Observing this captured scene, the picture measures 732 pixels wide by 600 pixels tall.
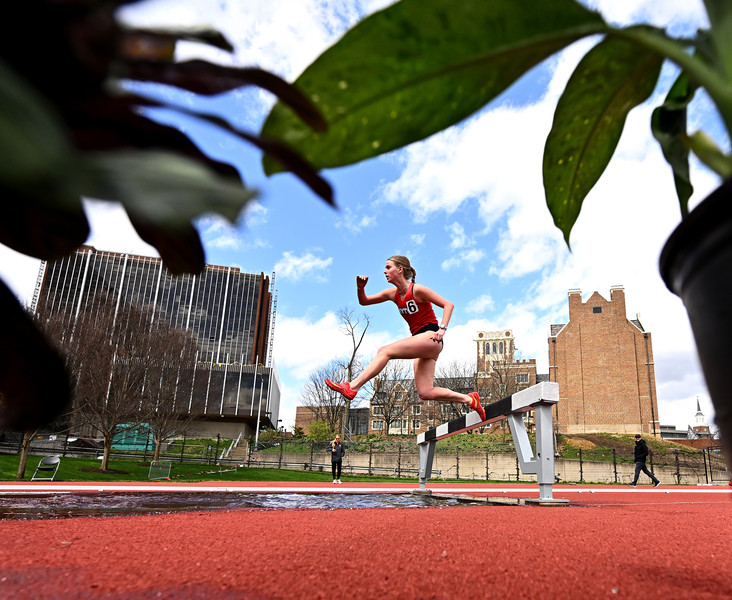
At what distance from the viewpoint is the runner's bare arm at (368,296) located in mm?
3998

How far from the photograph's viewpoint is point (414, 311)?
194 inches

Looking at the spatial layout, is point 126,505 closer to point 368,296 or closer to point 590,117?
point 368,296

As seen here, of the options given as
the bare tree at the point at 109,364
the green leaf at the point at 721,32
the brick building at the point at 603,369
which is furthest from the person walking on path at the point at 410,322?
the brick building at the point at 603,369

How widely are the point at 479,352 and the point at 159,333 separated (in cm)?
3774

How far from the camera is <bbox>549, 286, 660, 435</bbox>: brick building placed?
133ft

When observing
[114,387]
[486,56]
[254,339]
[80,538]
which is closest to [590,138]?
[486,56]

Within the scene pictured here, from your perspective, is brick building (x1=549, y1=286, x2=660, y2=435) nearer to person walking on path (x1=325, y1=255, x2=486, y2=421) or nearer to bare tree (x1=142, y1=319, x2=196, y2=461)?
bare tree (x1=142, y1=319, x2=196, y2=461)

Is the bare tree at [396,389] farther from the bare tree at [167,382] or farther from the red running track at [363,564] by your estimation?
the red running track at [363,564]

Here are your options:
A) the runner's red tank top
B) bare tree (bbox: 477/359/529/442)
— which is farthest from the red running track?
bare tree (bbox: 477/359/529/442)

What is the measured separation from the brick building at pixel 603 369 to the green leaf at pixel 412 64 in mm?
45808

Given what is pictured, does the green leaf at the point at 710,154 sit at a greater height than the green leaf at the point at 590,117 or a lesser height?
lesser

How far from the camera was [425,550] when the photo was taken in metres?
1.66

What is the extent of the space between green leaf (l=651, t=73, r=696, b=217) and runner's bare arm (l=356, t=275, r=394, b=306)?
129 inches

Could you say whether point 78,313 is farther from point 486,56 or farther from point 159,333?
point 486,56
